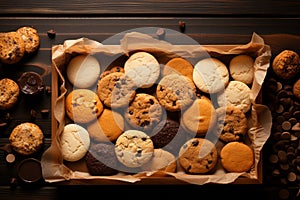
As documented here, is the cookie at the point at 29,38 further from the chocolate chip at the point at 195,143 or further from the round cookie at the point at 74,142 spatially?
the chocolate chip at the point at 195,143

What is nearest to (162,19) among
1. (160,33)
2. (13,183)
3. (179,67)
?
(160,33)

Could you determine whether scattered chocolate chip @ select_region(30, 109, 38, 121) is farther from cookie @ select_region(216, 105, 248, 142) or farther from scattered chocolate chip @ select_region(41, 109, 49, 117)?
cookie @ select_region(216, 105, 248, 142)

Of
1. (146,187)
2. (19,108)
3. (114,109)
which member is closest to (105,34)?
(114,109)

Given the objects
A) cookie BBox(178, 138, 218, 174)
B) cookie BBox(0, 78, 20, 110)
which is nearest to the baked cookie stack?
cookie BBox(178, 138, 218, 174)
